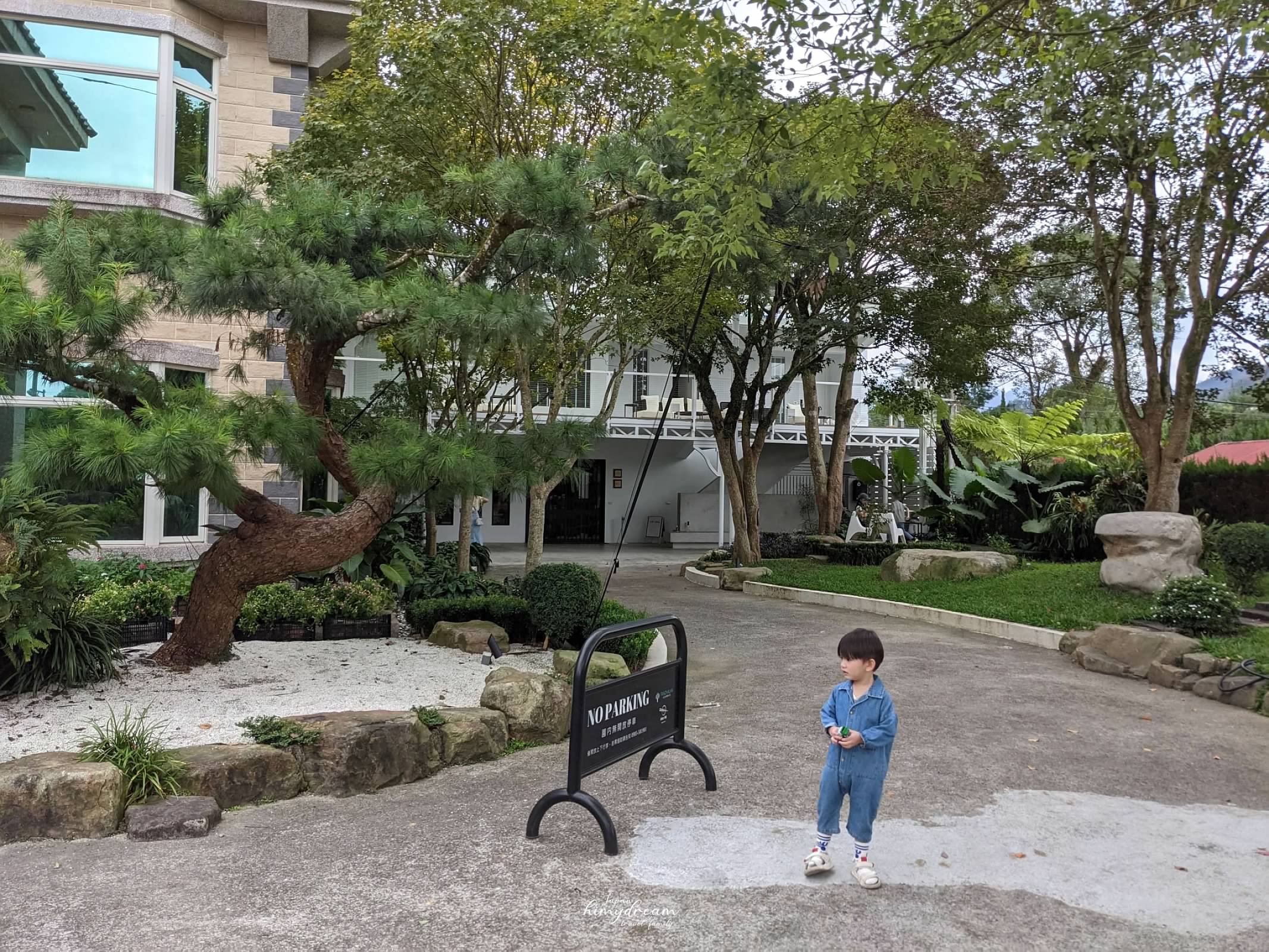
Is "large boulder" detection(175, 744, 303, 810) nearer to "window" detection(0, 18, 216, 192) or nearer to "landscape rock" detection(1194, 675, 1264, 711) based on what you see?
"landscape rock" detection(1194, 675, 1264, 711)

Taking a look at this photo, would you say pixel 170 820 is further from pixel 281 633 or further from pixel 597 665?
pixel 281 633

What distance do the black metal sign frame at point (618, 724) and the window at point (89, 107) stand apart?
8.54 meters

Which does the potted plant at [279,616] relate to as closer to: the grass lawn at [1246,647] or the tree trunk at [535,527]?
the tree trunk at [535,527]

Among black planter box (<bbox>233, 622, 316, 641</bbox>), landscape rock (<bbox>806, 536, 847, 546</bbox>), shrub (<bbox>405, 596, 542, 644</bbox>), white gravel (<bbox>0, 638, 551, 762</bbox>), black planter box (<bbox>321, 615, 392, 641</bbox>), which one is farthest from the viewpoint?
landscape rock (<bbox>806, 536, 847, 546</bbox>)

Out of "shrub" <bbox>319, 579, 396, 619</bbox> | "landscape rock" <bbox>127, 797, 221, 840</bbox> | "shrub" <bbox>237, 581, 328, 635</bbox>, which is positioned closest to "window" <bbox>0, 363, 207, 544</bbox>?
"shrub" <bbox>237, 581, 328, 635</bbox>

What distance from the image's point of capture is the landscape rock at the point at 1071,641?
921cm

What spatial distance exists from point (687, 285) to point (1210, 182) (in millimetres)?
5778

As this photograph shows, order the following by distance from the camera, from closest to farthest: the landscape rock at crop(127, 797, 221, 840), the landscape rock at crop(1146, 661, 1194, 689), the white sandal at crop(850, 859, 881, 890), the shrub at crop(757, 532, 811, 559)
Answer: the white sandal at crop(850, 859, 881, 890) < the landscape rock at crop(127, 797, 221, 840) < the landscape rock at crop(1146, 661, 1194, 689) < the shrub at crop(757, 532, 811, 559)

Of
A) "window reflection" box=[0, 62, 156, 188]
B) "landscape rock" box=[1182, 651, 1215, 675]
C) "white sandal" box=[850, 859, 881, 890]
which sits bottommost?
"white sandal" box=[850, 859, 881, 890]

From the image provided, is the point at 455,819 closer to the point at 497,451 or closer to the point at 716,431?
the point at 497,451

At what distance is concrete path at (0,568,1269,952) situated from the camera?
3400 mm

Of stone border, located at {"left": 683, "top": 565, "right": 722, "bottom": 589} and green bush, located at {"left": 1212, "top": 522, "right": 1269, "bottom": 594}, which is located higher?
green bush, located at {"left": 1212, "top": 522, "right": 1269, "bottom": 594}

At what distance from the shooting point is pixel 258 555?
262 inches

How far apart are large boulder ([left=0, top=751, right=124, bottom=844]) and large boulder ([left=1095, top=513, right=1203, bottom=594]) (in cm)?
1027
